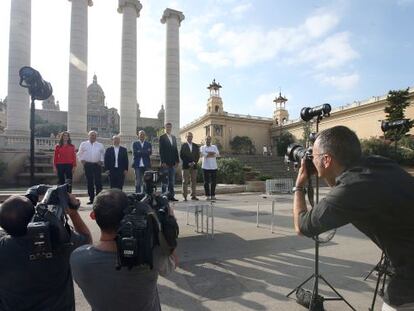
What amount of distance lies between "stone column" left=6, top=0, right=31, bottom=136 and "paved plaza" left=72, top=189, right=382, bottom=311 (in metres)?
21.7

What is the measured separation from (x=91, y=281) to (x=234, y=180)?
2039cm

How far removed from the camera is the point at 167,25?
1196 inches

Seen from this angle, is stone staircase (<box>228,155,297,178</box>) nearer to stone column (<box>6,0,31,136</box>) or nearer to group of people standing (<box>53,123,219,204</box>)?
stone column (<box>6,0,31,136</box>)

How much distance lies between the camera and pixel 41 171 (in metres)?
24.1

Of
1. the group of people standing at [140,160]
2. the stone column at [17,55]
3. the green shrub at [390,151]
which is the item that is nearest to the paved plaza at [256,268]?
the group of people standing at [140,160]

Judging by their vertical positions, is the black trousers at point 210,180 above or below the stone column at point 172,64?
below

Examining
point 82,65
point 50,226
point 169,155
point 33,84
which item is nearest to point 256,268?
point 50,226

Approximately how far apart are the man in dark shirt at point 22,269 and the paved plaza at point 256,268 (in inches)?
60.6

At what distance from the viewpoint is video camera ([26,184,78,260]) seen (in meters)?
2.17

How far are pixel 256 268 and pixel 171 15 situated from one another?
28.9m

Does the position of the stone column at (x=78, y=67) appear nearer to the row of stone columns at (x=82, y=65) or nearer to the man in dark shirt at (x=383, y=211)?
the row of stone columns at (x=82, y=65)

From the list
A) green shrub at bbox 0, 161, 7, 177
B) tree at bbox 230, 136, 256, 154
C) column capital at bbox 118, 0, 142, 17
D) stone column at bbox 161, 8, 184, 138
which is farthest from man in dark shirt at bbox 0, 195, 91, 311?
tree at bbox 230, 136, 256, 154

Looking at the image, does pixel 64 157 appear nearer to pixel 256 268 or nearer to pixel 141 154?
pixel 141 154

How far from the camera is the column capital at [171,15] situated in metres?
30.2
